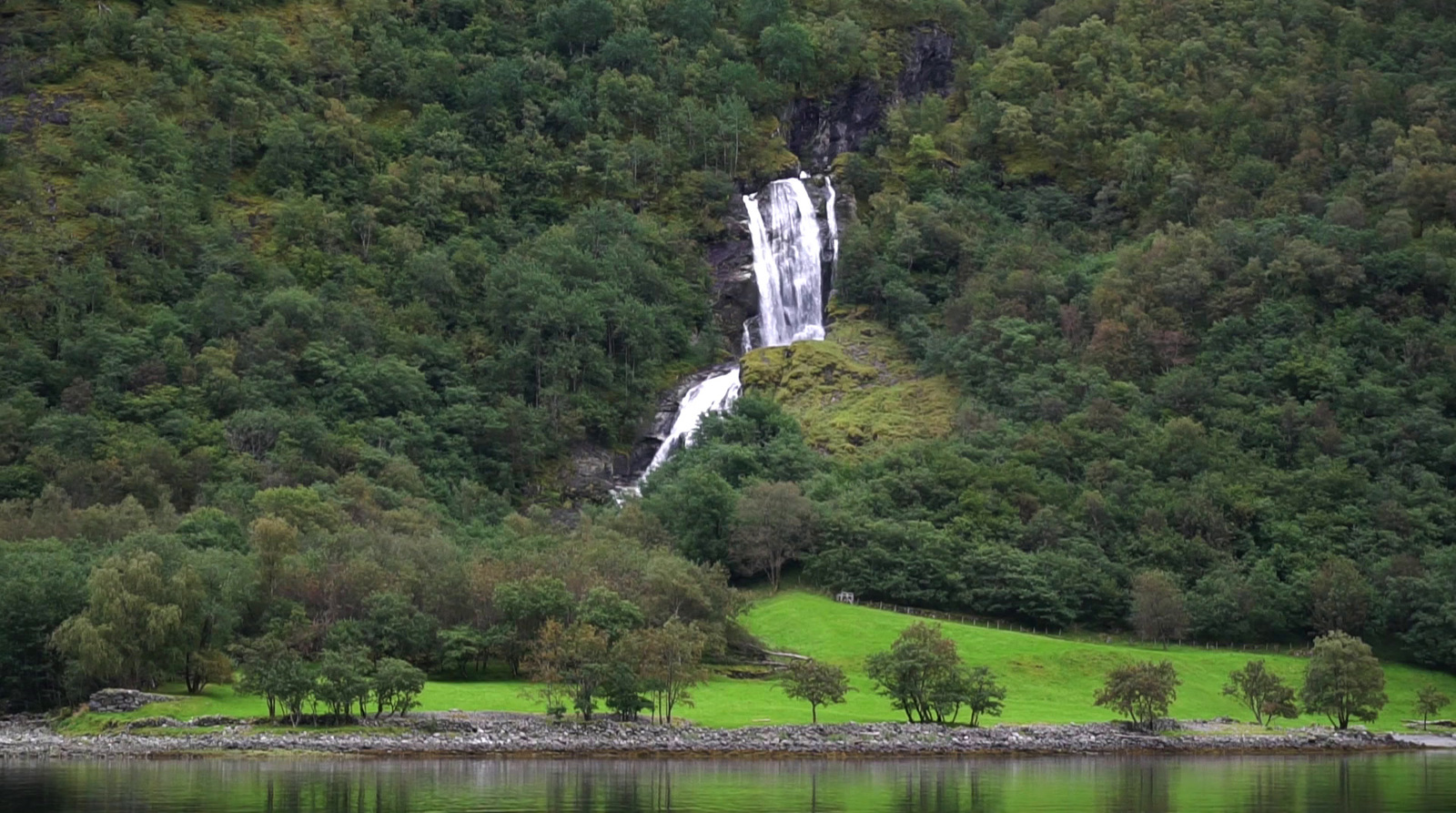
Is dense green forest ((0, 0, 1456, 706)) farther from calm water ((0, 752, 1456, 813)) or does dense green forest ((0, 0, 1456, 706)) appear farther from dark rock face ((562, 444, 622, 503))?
calm water ((0, 752, 1456, 813))

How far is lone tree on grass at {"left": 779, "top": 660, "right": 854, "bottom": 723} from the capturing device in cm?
8425

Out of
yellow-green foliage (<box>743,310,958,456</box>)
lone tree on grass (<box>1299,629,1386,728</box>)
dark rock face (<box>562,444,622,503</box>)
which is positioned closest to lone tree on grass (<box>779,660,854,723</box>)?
lone tree on grass (<box>1299,629,1386,728</box>)

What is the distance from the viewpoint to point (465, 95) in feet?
583

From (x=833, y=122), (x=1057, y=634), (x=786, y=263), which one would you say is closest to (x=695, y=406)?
(x=786, y=263)

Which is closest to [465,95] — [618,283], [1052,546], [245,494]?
[618,283]

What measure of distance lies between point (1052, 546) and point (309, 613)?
52.7 metres

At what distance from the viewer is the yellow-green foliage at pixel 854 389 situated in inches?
5561

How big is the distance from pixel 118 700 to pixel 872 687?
4036cm

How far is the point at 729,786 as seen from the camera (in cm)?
6147

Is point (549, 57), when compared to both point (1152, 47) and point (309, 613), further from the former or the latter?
point (309, 613)

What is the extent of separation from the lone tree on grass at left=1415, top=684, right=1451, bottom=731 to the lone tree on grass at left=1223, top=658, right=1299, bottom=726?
9.98m

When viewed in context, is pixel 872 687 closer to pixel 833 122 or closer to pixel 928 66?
pixel 833 122

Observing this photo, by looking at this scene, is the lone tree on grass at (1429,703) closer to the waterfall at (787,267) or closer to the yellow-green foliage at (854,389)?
the yellow-green foliage at (854,389)

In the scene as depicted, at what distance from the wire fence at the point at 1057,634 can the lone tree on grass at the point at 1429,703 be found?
404 inches
